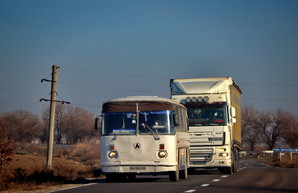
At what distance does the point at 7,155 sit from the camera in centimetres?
2445

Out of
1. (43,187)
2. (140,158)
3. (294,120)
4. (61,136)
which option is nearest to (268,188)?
(140,158)

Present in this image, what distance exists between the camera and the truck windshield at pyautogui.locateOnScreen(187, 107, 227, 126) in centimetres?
2697

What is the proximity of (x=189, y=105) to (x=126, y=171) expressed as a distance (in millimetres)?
7325

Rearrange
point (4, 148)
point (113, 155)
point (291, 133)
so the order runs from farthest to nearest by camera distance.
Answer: point (291, 133)
point (4, 148)
point (113, 155)

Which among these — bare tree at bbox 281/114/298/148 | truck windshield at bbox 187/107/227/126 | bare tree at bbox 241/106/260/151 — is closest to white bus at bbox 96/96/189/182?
truck windshield at bbox 187/107/227/126

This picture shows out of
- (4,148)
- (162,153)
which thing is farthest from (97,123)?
(4,148)

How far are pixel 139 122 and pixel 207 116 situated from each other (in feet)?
21.3

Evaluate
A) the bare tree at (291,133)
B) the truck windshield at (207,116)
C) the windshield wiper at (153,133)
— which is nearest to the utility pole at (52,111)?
the truck windshield at (207,116)

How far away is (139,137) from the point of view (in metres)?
21.1

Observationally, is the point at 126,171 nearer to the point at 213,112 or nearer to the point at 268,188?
the point at 268,188

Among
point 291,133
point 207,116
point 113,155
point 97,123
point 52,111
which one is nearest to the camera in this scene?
point 97,123

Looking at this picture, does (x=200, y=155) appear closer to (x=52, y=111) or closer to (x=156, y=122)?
(x=156, y=122)

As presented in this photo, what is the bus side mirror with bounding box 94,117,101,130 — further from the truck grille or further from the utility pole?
the utility pole

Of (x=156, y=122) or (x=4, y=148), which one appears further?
(x=4, y=148)
